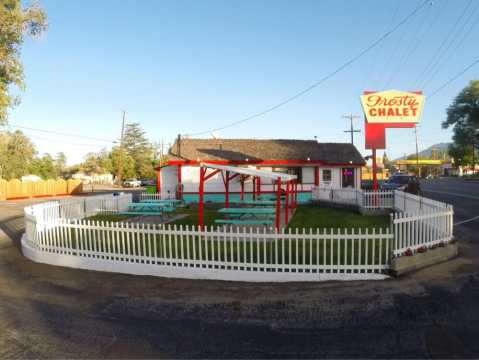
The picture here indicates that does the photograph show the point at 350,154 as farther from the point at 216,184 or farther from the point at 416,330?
the point at 416,330

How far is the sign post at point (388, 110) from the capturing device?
14359 millimetres

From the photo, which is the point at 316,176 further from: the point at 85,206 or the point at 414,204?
the point at 85,206

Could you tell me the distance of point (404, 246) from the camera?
23.2 feet

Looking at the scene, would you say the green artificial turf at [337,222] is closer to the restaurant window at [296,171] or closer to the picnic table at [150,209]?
the picnic table at [150,209]

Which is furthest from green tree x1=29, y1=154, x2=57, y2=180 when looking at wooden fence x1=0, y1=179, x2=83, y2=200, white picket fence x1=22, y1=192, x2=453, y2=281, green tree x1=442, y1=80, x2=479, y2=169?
green tree x1=442, y1=80, x2=479, y2=169

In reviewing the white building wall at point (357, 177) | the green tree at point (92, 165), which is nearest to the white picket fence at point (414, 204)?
the white building wall at point (357, 177)

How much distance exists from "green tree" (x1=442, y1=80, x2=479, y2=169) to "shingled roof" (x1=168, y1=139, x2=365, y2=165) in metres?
47.9

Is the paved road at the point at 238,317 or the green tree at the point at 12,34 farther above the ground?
the green tree at the point at 12,34

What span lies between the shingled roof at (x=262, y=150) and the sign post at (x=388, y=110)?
9881 mm

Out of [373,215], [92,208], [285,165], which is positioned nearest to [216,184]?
[285,165]

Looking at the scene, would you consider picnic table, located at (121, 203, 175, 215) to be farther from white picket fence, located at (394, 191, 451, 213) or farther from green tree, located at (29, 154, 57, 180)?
green tree, located at (29, 154, 57, 180)

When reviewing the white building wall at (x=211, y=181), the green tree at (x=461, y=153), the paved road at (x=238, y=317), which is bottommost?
the paved road at (x=238, y=317)

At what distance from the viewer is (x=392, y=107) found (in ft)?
47.7

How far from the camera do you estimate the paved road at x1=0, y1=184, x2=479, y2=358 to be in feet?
13.3
